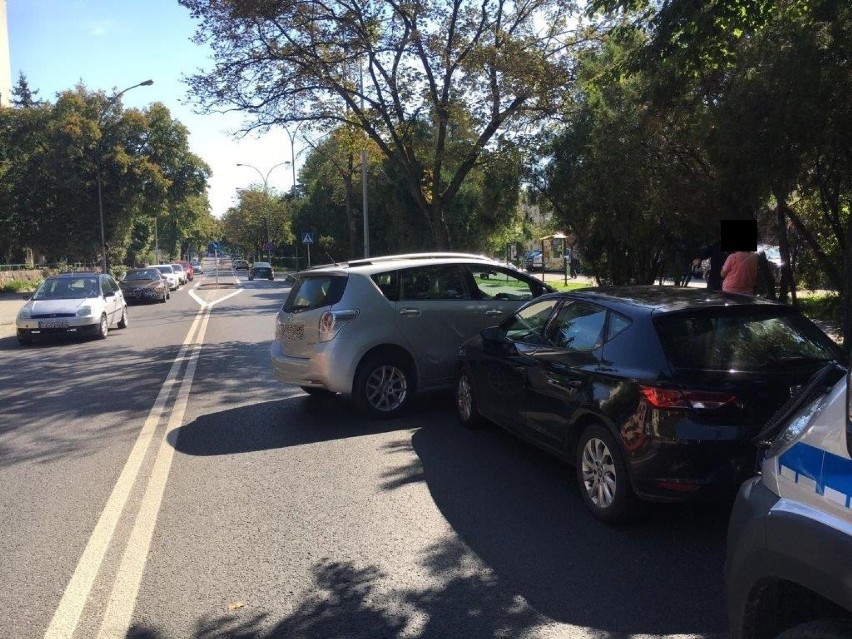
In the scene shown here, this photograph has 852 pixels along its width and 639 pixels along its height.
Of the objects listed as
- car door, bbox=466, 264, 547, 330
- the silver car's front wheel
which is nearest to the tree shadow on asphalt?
the silver car's front wheel

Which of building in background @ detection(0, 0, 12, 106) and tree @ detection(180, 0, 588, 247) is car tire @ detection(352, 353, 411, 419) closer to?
tree @ detection(180, 0, 588, 247)

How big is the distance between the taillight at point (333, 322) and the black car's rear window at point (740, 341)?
366 centimetres

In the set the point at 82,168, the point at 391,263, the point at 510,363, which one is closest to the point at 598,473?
the point at 510,363

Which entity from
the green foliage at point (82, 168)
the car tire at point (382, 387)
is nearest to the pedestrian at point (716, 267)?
the car tire at point (382, 387)

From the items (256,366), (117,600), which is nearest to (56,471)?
(117,600)

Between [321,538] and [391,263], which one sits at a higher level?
[391,263]

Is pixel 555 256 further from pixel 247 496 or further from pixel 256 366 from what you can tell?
pixel 247 496

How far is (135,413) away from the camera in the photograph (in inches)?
328

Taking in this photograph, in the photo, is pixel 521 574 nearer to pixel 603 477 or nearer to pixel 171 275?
pixel 603 477

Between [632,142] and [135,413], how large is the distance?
30.3ft

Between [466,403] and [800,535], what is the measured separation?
510cm

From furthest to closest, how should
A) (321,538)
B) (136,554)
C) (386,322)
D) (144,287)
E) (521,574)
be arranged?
(144,287) → (386,322) → (321,538) → (136,554) → (521,574)

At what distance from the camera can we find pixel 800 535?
212cm

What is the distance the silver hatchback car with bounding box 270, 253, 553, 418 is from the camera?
24.8 ft
